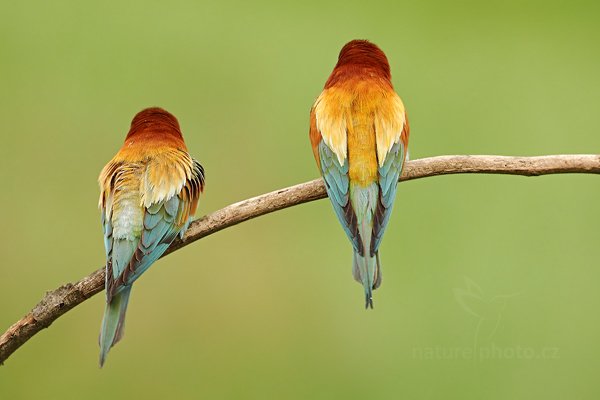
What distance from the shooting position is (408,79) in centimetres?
321

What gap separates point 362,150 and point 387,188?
0.14m

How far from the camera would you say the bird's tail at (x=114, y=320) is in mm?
1934

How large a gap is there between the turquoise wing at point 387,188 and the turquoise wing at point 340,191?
5 cm

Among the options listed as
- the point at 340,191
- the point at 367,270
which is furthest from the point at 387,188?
the point at 367,270

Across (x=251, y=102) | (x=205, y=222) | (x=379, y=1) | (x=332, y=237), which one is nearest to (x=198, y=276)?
(x=332, y=237)

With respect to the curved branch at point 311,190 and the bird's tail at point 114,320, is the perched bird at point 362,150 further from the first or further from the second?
the bird's tail at point 114,320

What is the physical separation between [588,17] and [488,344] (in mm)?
1511

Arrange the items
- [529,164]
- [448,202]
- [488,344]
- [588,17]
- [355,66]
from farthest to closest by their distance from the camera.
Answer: [588,17]
[448,202]
[488,344]
[355,66]
[529,164]

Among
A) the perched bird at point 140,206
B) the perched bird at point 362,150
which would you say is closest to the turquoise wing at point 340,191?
the perched bird at point 362,150

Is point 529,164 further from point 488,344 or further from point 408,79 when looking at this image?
point 408,79

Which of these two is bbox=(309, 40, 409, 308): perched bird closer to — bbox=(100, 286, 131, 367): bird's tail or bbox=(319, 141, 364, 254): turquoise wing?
bbox=(319, 141, 364, 254): turquoise wing

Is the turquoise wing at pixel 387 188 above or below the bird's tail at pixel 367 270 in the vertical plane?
above

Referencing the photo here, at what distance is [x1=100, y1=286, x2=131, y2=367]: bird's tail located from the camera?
76.1 inches

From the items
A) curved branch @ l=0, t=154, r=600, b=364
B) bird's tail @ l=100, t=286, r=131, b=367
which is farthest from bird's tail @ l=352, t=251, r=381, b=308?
bird's tail @ l=100, t=286, r=131, b=367
